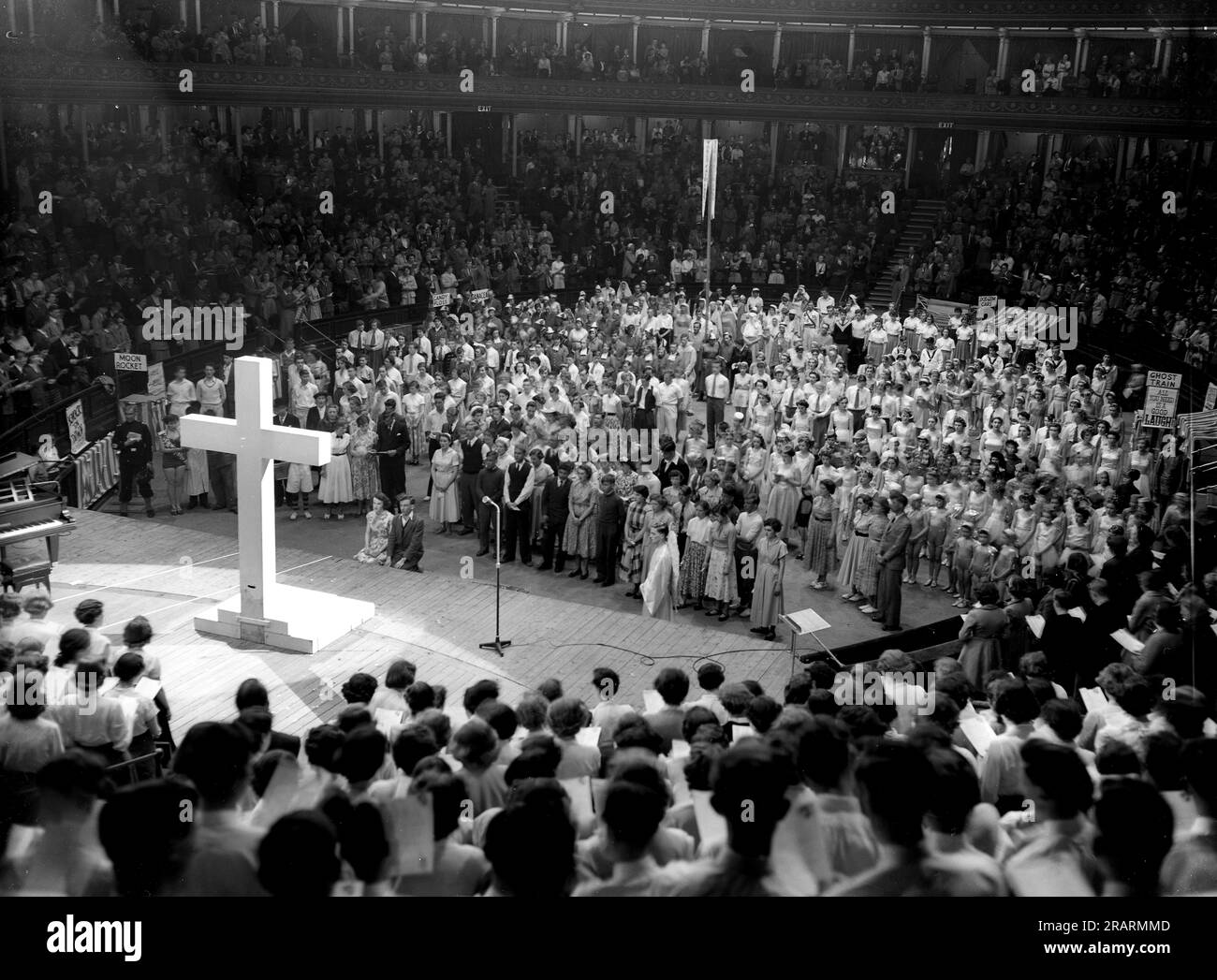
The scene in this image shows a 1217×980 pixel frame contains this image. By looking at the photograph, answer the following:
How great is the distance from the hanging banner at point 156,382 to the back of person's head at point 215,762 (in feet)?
43.9

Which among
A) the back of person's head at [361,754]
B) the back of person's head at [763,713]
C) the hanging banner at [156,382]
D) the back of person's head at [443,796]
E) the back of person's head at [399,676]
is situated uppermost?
the back of person's head at [443,796]

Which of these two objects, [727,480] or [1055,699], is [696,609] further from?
[1055,699]

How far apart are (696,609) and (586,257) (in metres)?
18.1

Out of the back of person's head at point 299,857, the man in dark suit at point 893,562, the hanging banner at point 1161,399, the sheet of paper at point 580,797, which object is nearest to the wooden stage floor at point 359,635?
the man in dark suit at point 893,562

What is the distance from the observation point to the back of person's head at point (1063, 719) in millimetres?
6828

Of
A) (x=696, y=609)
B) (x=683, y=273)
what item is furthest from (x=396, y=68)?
(x=696, y=609)

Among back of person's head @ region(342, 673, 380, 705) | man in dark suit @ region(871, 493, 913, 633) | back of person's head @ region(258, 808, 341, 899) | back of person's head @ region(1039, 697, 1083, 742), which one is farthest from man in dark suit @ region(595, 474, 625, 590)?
back of person's head @ region(258, 808, 341, 899)

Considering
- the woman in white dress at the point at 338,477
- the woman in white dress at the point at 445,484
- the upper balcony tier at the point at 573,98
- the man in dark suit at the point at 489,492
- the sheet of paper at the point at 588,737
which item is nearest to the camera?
the sheet of paper at the point at 588,737

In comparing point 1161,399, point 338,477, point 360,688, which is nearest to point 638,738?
point 360,688

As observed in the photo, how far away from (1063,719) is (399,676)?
12.7 feet

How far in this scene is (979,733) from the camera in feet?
25.0

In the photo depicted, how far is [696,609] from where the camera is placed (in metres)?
14.4

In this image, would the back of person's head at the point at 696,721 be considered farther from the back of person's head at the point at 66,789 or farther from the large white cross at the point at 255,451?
the large white cross at the point at 255,451
